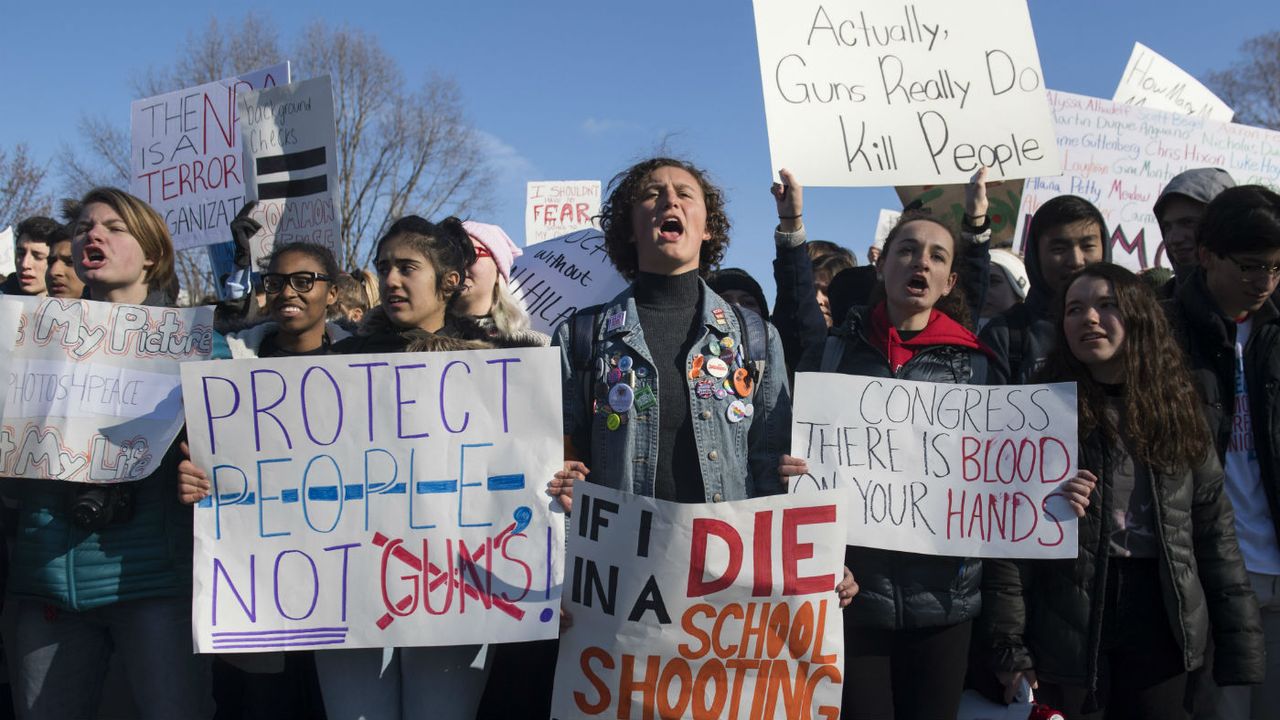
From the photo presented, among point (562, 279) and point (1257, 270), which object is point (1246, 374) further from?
point (562, 279)

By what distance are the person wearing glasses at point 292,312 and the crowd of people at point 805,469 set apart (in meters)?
Answer: 0.02

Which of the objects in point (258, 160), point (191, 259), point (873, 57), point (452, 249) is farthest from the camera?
point (191, 259)

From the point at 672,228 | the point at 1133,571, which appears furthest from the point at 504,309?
the point at 1133,571

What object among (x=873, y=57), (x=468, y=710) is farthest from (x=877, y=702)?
(x=873, y=57)

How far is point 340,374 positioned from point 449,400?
36cm

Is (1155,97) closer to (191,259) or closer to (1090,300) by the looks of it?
(1090,300)

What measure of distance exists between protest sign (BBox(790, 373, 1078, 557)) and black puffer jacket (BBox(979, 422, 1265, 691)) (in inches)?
5.2

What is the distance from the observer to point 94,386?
3.15m

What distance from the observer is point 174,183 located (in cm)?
588

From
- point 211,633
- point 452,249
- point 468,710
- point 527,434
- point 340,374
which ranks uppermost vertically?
point 452,249

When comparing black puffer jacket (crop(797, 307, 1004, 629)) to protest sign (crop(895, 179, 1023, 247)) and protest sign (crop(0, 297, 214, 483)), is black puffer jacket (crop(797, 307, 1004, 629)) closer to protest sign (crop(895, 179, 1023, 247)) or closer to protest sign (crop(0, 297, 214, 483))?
protest sign (crop(895, 179, 1023, 247))

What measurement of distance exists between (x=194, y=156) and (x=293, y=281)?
2893mm

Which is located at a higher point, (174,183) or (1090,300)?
(174,183)

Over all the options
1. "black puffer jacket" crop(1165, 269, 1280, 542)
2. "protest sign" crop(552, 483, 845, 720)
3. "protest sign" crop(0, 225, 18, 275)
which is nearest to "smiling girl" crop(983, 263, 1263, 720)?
"black puffer jacket" crop(1165, 269, 1280, 542)
